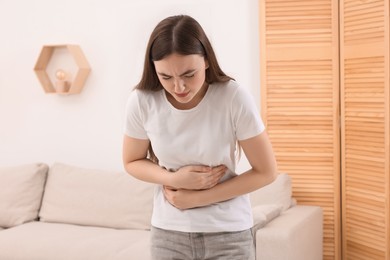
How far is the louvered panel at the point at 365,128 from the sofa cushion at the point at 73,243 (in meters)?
1.21

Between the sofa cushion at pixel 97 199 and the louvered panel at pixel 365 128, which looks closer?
Answer: the louvered panel at pixel 365 128

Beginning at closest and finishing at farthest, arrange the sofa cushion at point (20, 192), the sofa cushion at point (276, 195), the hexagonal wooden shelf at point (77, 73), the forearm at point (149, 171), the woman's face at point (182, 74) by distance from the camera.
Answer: the woman's face at point (182, 74) < the forearm at point (149, 171) < the sofa cushion at point (276, 195) < the sofa cushion at point (20, 192) < the hexagonal wooden shelf at point (77, 73)

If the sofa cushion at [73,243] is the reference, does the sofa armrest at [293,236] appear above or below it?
above

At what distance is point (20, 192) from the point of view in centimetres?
400

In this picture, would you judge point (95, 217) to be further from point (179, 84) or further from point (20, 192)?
point (179, 84)

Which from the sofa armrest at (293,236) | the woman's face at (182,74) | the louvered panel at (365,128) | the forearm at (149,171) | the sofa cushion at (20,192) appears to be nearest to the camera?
the woman's face at (182,74)

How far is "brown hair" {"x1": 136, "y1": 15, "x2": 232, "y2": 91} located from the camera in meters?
1.58

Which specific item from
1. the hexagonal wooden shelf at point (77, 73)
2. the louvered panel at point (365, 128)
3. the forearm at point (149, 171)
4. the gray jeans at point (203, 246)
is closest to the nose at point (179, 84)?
the forearm at point (149, 171)

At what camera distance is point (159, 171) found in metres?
1.74

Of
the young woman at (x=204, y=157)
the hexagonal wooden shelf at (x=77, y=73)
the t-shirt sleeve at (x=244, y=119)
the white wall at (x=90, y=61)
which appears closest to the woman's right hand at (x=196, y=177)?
the young woman at (x=204, y=157)

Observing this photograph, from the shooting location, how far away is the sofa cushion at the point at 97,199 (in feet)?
12.2

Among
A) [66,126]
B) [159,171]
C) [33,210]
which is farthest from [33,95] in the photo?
[159,171]

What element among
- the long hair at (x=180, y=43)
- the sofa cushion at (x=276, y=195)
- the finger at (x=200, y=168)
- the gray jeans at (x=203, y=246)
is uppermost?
the long hair at (x=180, y=43)

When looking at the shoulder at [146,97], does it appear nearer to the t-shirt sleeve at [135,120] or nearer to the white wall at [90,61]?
the t-shirt sleeve at [135,120]
